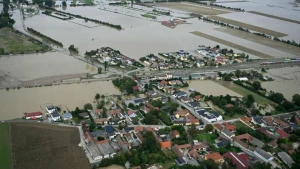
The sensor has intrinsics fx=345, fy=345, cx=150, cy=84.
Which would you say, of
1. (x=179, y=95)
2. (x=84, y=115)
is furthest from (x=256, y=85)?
(x=84, y=115)

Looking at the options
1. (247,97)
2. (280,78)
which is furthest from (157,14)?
(247,97)

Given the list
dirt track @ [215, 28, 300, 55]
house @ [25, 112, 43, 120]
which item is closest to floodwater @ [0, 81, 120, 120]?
house @ [25, 112, 43, 120]

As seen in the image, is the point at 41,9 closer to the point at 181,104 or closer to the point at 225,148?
the point at 181,104

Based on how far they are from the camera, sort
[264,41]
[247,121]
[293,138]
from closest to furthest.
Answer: [293,138] → [247,121] → [264,41]

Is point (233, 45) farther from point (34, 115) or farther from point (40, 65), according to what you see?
point (34, 115)

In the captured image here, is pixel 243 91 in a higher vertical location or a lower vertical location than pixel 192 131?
higher

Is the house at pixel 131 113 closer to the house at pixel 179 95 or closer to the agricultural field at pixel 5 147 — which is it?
the house at pixel 179 95

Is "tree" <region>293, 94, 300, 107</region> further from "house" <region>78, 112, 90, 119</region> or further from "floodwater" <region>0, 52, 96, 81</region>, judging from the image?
"floodwater" <region>0, 52, 96, 81</region>
